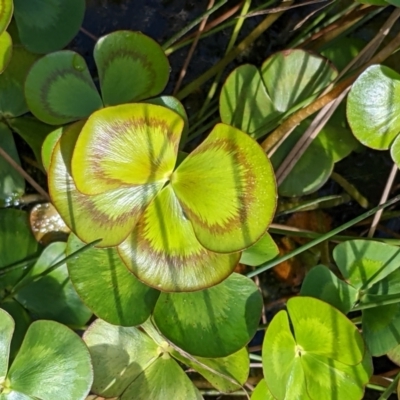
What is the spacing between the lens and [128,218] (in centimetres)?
110

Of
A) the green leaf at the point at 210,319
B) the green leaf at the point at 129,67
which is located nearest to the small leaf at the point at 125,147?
the green leaf at the point at 129,67

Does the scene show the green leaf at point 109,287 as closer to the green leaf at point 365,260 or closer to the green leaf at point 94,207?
the green leaf at point 94,207

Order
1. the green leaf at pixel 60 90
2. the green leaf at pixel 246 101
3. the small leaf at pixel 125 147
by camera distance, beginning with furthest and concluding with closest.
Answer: the green leaf at pixel 246 101 → the green leaf at pixel 60 90 → the small leaf at pixel 125 147

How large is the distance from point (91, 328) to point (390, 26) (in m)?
0.92

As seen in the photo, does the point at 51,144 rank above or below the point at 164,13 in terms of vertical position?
below

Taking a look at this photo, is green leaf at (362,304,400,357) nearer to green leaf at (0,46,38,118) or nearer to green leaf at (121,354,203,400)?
green leaf at (121,354,203,400)

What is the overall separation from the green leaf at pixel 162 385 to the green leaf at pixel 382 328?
0.38m

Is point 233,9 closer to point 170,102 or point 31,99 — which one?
point 170,102

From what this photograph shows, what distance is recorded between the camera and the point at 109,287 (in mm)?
1157

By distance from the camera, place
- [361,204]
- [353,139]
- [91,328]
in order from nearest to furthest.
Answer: [91,328], [353,139], [361,204]

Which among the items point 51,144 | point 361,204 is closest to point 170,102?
point 51,144

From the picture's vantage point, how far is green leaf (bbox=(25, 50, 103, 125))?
1.15 m

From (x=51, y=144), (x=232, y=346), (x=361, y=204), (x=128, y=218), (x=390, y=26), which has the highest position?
(x=390, y=26)

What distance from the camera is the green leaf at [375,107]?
1.21m
